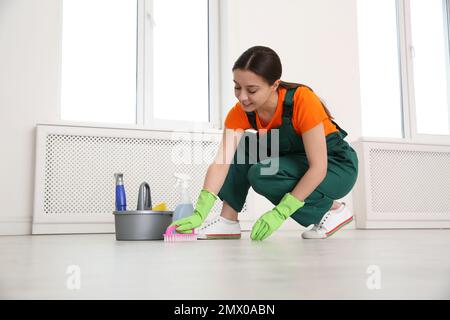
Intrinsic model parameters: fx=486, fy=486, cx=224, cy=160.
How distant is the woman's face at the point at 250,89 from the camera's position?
57.9 inches

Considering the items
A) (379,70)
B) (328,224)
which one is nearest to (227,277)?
(328,224)

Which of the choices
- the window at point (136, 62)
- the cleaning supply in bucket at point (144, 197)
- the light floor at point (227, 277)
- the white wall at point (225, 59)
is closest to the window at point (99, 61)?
the window at point (136, 62)

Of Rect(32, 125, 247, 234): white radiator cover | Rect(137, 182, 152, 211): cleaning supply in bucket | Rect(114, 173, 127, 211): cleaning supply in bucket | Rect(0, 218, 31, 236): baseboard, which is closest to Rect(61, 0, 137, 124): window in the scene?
Rect(32, 125, 247, 234): white radiator cover

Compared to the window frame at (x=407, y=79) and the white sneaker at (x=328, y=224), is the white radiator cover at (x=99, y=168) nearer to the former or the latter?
the white sneaker at (x=328, y=224)

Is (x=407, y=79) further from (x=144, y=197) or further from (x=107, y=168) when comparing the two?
(x=144, y=197)

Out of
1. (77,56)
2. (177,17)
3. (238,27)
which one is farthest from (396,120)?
(77,56)

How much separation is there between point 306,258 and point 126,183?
1.76 meters

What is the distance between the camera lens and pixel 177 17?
3.08 meters

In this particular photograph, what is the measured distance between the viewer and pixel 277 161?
5.54ft

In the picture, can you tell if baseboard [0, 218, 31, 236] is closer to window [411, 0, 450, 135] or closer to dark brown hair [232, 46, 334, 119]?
dark brown hair [232, 46, 334, 119]

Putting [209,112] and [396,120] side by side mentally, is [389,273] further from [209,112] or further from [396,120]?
[396,120]

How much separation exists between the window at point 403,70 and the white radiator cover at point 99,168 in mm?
1435

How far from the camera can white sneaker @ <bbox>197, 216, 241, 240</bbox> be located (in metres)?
1.75

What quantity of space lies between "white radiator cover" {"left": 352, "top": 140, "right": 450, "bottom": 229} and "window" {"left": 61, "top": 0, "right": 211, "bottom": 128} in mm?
1088
